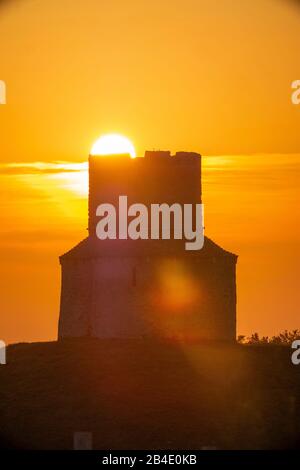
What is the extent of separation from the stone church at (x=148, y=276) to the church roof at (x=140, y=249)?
0.19 ft

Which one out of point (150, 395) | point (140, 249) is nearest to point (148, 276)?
point (140, 249)

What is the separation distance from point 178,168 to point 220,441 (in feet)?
78.9

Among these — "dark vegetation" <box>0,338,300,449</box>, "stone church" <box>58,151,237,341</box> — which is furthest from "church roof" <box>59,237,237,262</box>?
"dark vegetation" <box>0,338,300,449</box>

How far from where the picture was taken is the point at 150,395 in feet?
253

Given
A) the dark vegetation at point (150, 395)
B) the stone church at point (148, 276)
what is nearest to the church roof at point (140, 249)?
the stone church at point (148, 276)

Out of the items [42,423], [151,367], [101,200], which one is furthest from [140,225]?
[42,423]

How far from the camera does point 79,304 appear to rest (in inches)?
3652

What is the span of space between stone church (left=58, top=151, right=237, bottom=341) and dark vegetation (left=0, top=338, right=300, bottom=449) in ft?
21.8

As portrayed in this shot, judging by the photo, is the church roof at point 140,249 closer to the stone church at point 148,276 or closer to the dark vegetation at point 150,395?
the stone church at point 148,276

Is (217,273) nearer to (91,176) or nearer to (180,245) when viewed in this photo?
(180,245)

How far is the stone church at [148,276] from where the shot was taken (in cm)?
9125

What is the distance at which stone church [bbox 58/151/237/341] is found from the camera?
91.2 meters

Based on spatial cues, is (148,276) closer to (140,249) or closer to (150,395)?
(140,249)
